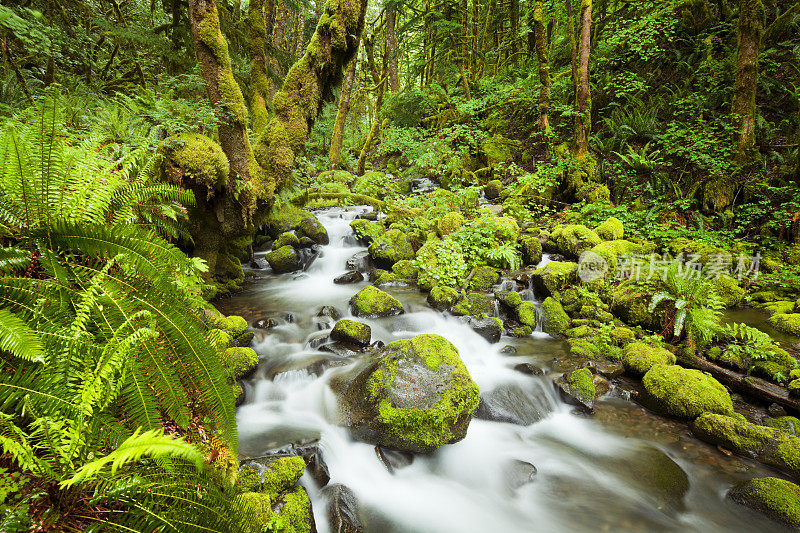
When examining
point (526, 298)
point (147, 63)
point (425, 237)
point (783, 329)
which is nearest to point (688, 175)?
point (783, 329)

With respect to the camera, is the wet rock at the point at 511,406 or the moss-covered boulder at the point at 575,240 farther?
the moss-covered boulder at the point at 575,240

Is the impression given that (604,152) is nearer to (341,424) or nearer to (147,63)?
(341,424)

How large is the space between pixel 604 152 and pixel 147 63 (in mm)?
12978

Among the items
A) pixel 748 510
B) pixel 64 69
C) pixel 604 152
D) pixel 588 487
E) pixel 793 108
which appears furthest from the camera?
pixel 604 152

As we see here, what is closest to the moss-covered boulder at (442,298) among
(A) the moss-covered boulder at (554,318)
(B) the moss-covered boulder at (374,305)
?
(B) the moss-covered boulder at (374,305)

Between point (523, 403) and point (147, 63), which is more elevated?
point (147, 63)

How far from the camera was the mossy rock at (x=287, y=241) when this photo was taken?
9.82 metres

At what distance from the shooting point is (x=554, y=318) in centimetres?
671

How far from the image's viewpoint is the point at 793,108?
31.4 ft

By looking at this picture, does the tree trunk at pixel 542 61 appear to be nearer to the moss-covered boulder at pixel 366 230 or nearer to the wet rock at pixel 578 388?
the moss-covered boulder at pixel 366 230

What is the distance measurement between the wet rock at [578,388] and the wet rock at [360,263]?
5548 millimetres

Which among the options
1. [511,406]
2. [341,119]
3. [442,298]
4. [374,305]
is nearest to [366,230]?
[374,305]

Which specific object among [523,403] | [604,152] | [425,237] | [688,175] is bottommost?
[523,403]

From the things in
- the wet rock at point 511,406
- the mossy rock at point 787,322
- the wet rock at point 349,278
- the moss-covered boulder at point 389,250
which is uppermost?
the moss-covered boulder at point 389,250
